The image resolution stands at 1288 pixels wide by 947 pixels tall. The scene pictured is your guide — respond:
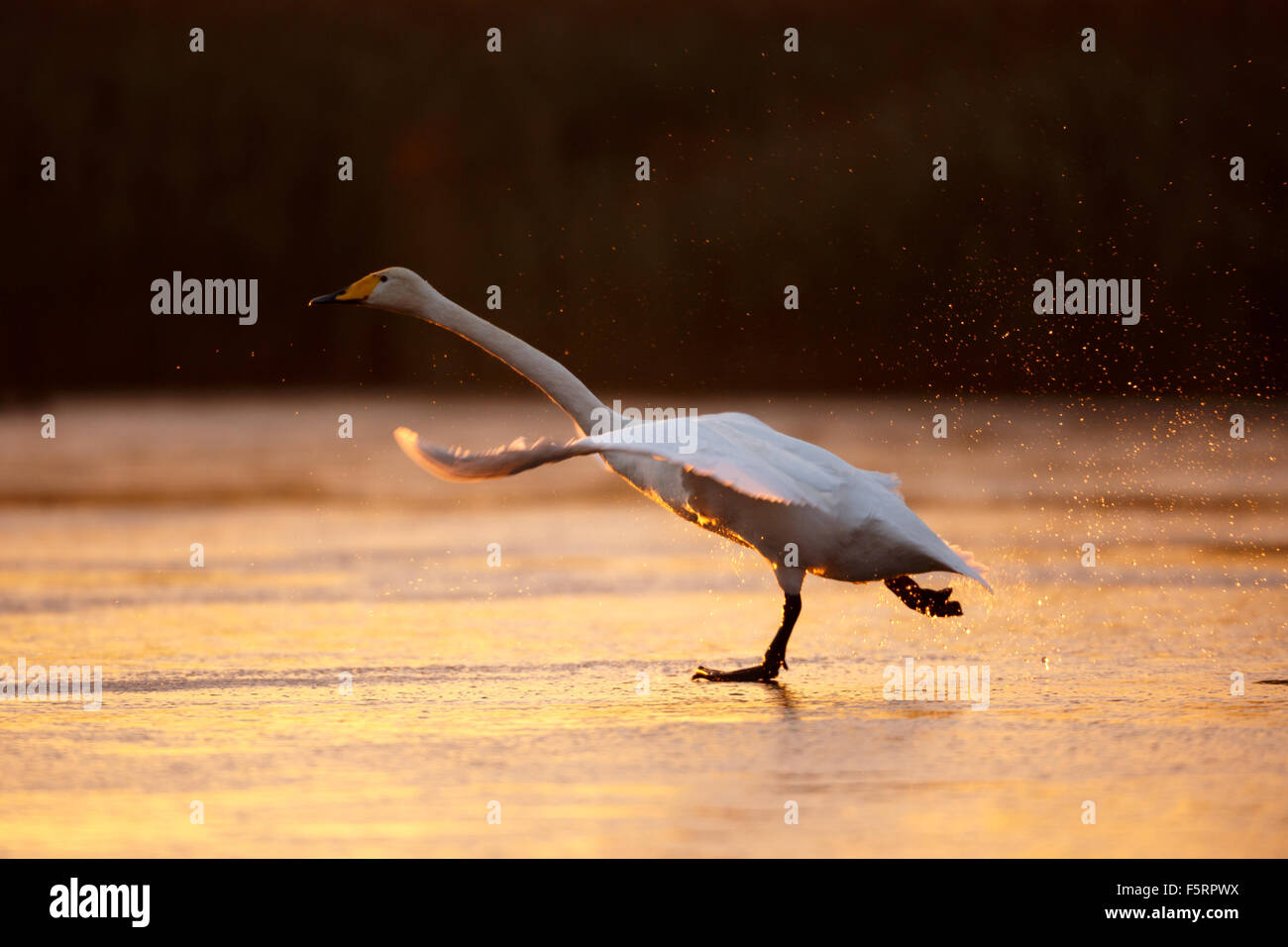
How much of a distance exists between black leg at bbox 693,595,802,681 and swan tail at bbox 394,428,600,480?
1810 mm

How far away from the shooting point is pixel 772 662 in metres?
9.40

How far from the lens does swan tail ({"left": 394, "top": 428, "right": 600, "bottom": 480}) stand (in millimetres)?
7762

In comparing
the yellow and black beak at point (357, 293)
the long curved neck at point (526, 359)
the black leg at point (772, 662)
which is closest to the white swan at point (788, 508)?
the black leg at point (772, 662)

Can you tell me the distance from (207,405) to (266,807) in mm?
28535

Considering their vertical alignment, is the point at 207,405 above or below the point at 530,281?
below

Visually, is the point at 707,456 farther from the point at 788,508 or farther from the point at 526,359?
the point at 526,359

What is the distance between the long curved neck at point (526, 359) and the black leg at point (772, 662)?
136cm

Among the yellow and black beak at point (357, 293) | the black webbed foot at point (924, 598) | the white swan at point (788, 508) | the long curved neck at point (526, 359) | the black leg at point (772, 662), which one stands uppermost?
the yellow and black beak at point (357, 293)

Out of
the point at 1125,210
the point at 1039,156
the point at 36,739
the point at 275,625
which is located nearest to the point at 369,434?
the point at 275,625

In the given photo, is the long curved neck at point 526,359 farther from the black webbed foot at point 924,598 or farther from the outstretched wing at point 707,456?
the black webbed foot at point 924,598

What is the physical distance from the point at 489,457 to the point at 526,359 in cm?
250

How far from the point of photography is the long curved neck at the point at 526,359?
33.0ft
